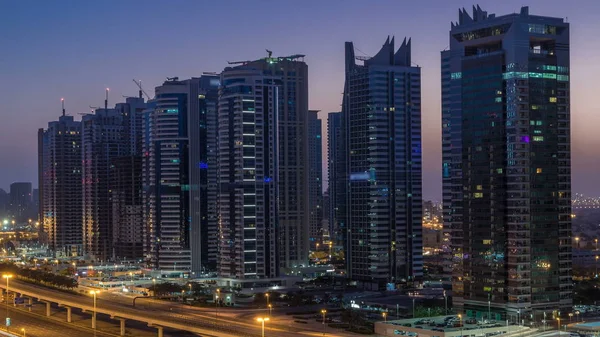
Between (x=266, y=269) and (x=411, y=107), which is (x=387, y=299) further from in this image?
(x=411, y=107)

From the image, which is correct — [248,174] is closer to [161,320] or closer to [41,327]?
[41,327]

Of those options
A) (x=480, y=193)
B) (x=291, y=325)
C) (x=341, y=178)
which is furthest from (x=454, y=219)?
(x=341, y=178)

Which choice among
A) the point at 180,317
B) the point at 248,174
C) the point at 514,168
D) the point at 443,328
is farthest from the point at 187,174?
the point at 443,328

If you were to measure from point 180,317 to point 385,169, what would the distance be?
47980mm

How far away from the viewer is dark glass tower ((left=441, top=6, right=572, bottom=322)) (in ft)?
321

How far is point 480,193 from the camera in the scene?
3989 inches

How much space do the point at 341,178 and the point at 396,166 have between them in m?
14.1

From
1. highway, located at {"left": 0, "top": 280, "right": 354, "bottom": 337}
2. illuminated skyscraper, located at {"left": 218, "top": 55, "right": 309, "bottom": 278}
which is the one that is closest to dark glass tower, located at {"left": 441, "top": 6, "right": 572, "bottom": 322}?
highway, located at {"left": 0, "top": 280, "right": 354, "bottom": 337}

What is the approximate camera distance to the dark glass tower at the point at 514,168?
97812mm

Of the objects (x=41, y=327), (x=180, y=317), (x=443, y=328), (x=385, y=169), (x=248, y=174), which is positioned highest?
(x=385, y=169)

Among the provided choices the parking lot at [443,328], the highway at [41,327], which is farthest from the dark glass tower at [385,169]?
the highway at [41,327]

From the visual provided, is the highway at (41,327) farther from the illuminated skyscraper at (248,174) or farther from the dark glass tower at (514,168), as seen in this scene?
the dark glass tower at (514,168)

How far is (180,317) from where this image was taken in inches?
3868

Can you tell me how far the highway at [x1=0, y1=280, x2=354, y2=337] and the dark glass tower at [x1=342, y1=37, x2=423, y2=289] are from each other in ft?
86.3
